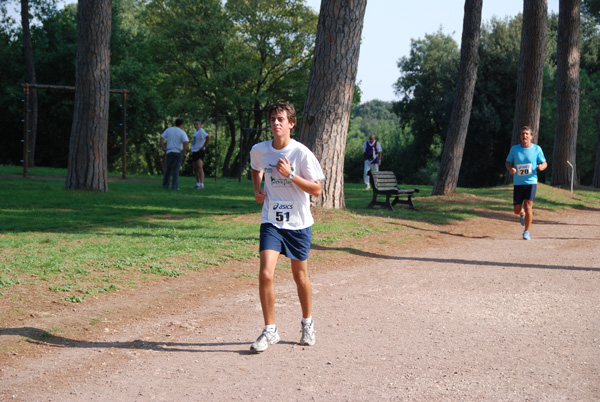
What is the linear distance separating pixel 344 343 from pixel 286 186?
1.36 meters

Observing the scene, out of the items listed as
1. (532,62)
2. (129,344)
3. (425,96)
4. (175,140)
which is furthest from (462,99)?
(425,96)

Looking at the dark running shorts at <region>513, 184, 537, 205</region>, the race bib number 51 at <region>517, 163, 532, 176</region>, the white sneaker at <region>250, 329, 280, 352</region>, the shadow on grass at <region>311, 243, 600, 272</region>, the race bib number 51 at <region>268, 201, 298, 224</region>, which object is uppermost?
the race bib number 51 at <region>517, 163, 532, 176</region>

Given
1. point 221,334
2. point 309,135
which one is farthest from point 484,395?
point 309,135

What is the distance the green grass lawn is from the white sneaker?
238 cm

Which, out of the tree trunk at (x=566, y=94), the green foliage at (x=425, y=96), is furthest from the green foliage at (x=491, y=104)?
the tree trunk at (x=566, y=94)

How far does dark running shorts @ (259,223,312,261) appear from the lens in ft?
16.8

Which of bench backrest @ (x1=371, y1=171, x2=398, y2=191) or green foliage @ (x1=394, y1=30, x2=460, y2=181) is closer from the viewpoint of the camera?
bench backrest @ (x1=371, y1=171, x2=398, y2=191)

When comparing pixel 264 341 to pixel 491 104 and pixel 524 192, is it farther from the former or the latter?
pixel 491 104

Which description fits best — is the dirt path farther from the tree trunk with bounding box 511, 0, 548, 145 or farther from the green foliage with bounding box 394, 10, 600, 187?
the green foliage with bounding box 394, 10, 600, 187

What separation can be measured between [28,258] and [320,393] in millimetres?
5078

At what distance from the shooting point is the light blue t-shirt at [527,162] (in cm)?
1215

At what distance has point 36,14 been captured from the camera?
118ft

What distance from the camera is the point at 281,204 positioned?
518 cm

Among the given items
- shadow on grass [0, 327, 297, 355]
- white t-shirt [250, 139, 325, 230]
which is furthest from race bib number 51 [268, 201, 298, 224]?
shadow on grass [0, 327, 297, 355]
